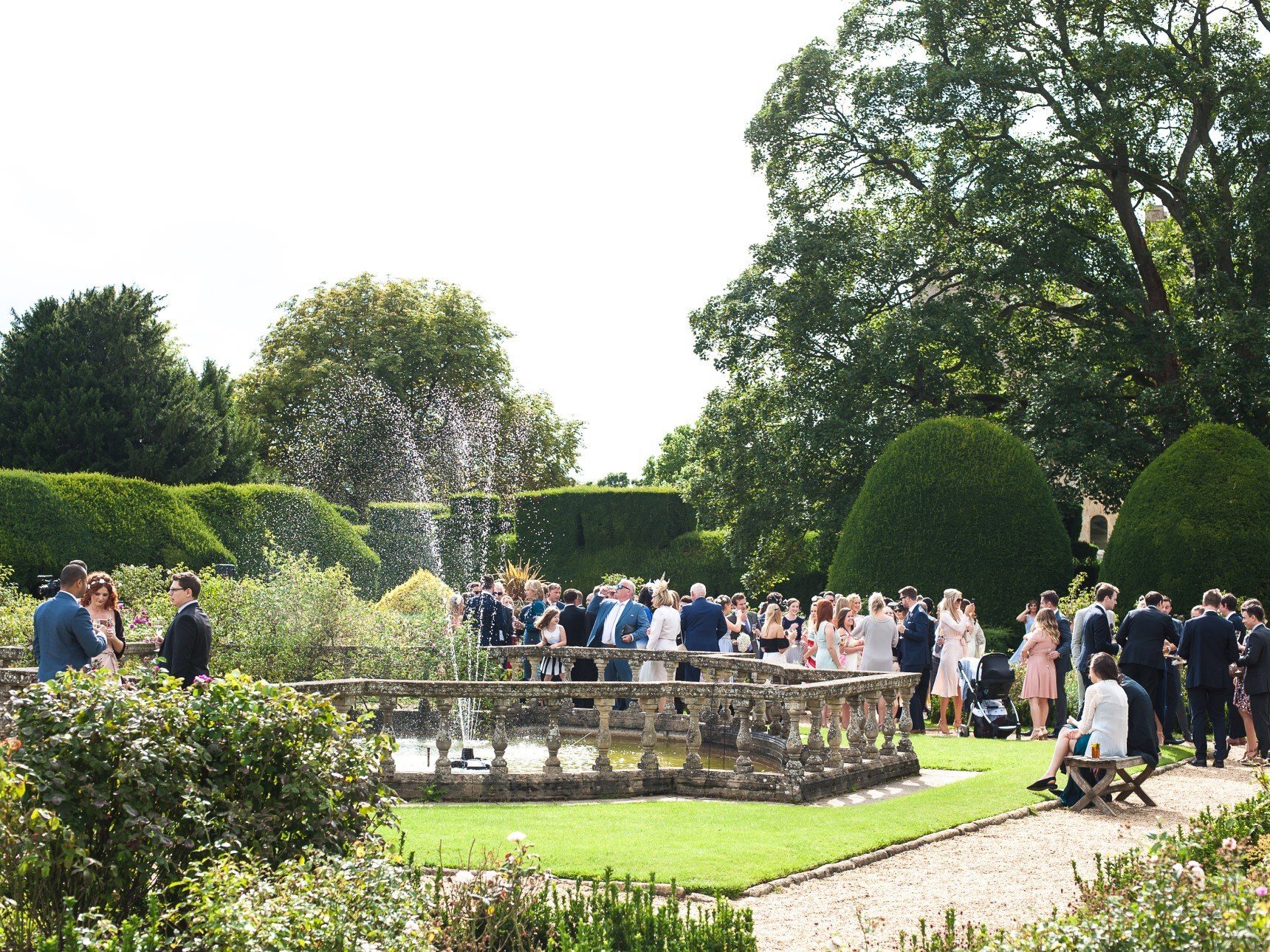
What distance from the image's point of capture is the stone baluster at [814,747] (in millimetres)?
10492

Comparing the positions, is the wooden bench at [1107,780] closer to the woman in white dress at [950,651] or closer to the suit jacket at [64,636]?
the woman in white dress at [950,651]

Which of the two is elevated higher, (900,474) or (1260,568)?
(900,474)

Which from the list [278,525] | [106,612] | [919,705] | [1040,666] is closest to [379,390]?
[278,525]

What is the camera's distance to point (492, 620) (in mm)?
16375

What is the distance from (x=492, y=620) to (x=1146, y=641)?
26.2ft

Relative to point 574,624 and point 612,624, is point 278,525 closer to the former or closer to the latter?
point 574,624

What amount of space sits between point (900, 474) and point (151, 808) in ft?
62.1

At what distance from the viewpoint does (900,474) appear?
22.5 meters

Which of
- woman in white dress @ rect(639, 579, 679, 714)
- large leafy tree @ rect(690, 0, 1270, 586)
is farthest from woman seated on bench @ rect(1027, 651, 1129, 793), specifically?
large leafy tree @ rect(690, 0, 1270, 586)

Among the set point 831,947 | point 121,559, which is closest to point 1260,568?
point 831,947

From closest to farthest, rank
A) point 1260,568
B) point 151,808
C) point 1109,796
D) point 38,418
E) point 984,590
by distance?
1. point 151,808
2. point 1109,796
3. point 1260,568
4. point 984,590
5. point 38,418

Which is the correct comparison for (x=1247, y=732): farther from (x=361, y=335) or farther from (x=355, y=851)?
(x=361, y=335)

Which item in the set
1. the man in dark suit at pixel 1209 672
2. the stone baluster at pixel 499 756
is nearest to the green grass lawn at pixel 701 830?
the stone baluster at pixel 499 756

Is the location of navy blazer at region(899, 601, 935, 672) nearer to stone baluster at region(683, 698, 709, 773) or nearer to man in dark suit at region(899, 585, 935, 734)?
man in dark suit at region(899, 585, 935, 734)
